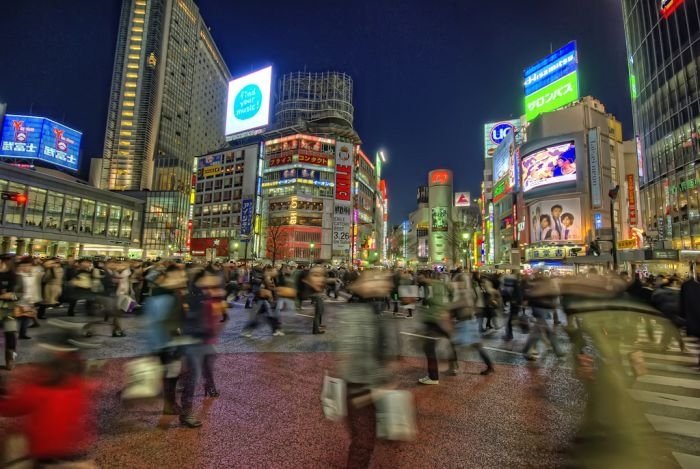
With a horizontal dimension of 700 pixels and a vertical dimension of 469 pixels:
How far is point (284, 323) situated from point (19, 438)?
1036 cm

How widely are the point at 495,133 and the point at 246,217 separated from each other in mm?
56490

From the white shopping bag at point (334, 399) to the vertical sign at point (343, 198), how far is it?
72.0m

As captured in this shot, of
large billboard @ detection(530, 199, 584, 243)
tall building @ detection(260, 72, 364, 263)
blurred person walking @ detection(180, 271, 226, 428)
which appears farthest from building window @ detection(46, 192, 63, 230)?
large billboard @ detection(530, 199, 584, 243)

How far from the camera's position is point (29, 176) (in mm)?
51531

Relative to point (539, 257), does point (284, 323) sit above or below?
below

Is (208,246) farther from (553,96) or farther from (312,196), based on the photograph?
(553,96)

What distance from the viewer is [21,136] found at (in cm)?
5256

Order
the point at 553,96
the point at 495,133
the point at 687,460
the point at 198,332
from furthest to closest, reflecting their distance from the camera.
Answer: the point at 495,133, the point at 553,96, the point at 198,332, the point at 687,460

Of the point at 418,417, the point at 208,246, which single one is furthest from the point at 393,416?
the point at 208,246

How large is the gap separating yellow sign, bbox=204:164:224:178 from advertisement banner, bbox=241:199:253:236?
55.9 ft

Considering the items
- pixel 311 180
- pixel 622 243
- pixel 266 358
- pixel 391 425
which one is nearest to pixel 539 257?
pixel 622 243

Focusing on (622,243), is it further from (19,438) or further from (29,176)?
(29,176)

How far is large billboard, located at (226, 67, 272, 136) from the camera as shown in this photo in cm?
5866

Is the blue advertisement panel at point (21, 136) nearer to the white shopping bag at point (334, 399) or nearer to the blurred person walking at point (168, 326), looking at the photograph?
the blurred person walking at point (168, 326)
